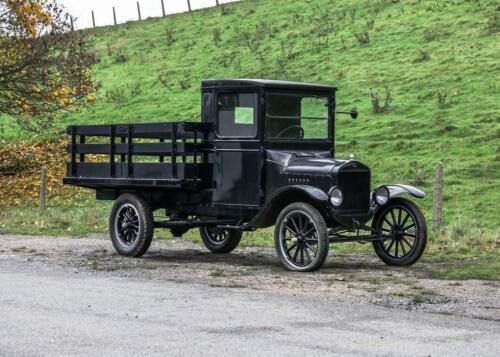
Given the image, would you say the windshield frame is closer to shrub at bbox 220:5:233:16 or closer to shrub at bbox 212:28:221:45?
shrub at bbox 212:28:221:45

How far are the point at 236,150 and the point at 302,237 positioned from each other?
1.81 m

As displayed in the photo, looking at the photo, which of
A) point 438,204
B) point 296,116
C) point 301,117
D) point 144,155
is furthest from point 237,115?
point 438,204

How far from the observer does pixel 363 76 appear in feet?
104

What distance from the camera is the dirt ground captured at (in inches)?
389

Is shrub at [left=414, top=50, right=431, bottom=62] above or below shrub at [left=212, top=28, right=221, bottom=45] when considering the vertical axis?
below

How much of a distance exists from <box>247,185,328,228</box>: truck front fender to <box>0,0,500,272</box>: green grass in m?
3.25

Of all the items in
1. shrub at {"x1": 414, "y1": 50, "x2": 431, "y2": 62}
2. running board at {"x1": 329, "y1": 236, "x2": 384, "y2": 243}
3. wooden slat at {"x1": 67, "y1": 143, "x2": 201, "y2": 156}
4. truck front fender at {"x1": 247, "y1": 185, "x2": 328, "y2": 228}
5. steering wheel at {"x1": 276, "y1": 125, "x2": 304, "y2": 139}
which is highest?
shrub at {"x1": 414, "y1": 50, "x2": 431, "y2": 62}

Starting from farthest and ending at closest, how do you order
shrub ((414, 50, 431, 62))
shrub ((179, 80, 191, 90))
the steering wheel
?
shrub ((179, 80, 191, 90)), shrub ((414, 50, 431, 62)), the steering wheel

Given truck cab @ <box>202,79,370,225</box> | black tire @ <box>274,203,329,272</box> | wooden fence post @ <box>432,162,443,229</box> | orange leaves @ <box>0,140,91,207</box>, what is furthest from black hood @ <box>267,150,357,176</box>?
orange leaves @ <box>0,140,91,207</box>

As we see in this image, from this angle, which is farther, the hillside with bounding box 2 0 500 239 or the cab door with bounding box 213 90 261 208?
the hillside with bounding box 2 0 500 239

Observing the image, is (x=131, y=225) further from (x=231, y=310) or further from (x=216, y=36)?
(x=216, y=36)

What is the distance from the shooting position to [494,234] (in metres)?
16.0

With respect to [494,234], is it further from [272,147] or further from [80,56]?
[80,56]

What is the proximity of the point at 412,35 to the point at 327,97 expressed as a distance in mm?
21362
